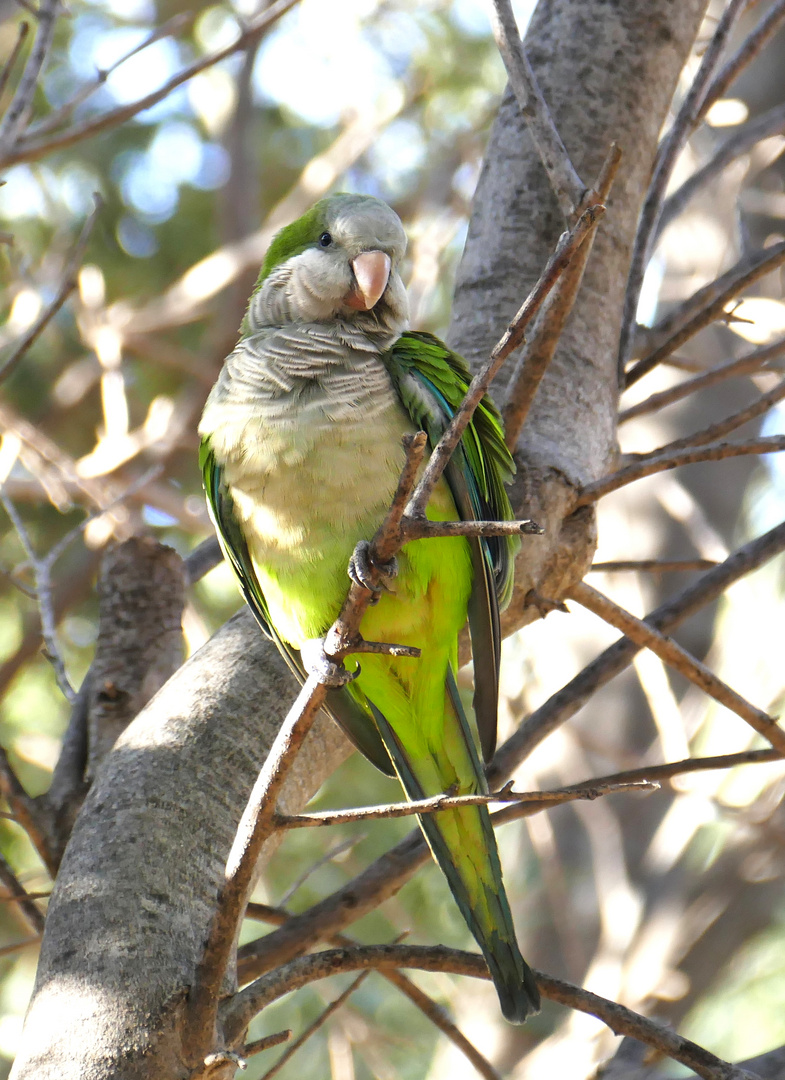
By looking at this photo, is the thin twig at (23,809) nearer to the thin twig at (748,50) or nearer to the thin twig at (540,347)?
the thin twig at (540,347)

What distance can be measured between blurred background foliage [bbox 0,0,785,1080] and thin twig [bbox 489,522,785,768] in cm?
136

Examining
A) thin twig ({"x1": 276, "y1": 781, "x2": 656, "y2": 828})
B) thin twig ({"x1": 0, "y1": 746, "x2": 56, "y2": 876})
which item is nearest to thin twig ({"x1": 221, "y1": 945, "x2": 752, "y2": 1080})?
thin twig ({"x1": 276, "y1": 781, "x2": 656, "y2": 828})

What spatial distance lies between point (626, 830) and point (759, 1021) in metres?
1.84

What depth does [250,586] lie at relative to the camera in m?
2.29

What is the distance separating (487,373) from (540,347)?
91 cm

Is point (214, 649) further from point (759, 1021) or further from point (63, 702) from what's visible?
point (759, 1021)

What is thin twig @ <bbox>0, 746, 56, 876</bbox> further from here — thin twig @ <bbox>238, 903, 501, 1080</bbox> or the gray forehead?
the gray forehead

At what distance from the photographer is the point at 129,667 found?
2619 mm

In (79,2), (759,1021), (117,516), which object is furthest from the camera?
(79,2)

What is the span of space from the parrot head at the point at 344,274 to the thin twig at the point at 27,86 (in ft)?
2.34

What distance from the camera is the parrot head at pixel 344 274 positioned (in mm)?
2438

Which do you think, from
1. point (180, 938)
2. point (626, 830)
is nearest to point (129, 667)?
point (180, 938)

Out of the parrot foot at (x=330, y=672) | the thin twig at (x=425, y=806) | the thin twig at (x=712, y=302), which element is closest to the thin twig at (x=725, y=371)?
the thin twig at (x=712, y=302)

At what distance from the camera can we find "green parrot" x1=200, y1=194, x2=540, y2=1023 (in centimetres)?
196
